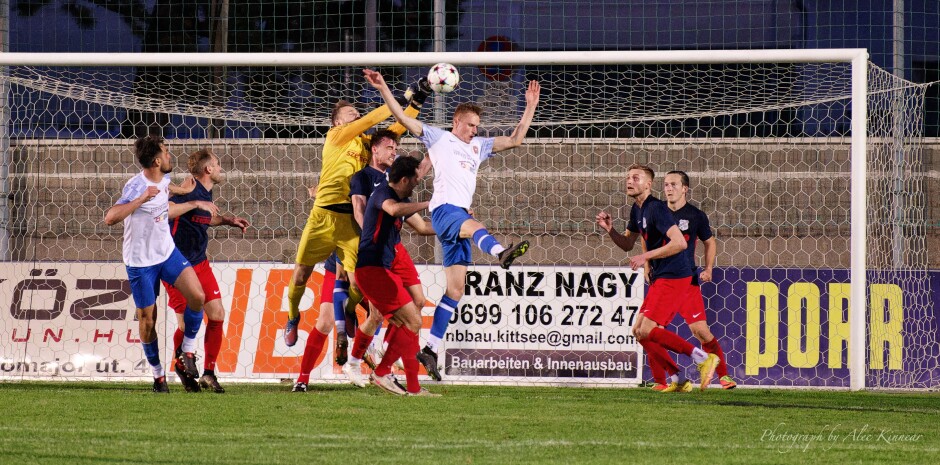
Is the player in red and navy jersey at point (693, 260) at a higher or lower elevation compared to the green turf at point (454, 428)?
higher

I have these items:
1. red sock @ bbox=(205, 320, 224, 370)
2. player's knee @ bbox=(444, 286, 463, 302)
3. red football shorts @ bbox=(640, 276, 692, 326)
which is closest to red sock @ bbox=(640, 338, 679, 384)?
red football shorts @ bbox=(640, 276, 692, 326)

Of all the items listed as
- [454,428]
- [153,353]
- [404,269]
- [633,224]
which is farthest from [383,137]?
[454,428]

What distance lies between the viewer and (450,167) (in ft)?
26.2

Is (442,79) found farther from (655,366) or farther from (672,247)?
(655,366)

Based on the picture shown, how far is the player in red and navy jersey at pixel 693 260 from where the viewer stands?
905cm

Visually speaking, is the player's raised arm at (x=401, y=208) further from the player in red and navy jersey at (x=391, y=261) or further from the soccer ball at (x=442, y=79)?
the soccer ball at (x=442, y=79)

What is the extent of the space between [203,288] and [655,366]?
11.5 ft

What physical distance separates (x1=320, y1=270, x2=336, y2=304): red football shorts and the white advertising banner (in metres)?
0.78

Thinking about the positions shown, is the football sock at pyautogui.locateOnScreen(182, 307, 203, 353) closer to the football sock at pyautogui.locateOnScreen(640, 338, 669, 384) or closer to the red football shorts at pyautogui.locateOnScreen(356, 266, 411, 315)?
the red football shorts at pyautogui.locateOnScreen(356, 266, 411, 315)

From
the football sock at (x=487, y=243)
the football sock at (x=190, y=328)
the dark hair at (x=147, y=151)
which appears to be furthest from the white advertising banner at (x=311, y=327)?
the dark hair at (x=147, y=151)

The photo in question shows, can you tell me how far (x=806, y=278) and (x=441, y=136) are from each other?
3.49 meters

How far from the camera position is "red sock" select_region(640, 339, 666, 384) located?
8.87 meters

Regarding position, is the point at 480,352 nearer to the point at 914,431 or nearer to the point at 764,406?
the point at 764,406

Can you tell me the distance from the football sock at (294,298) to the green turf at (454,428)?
3.14ft
